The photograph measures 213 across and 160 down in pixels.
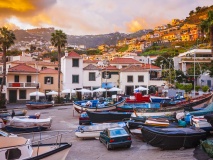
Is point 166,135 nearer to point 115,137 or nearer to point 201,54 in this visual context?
point 115,137

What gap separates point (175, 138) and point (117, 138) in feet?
11.5

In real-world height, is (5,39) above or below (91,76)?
above

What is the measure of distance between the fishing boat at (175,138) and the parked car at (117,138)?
4.86ft

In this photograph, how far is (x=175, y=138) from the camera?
1638cm

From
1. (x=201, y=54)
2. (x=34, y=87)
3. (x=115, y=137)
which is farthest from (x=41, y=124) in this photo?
(x=201, y=54)

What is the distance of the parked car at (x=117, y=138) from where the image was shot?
16969mm

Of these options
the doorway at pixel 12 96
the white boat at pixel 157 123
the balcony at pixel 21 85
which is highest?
the balcony at pixel 21 85

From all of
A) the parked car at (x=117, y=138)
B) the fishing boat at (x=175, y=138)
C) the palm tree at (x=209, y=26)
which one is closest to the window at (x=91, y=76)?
the palm tree at (x=209, y=26)

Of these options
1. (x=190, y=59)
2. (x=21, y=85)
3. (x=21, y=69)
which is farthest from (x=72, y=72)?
(x=190, y=59)

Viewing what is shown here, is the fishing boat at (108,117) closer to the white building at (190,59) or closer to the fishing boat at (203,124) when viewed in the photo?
the fishing boat at (203,124)

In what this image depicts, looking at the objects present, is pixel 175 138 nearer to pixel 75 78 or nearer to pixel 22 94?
pixel 22 94

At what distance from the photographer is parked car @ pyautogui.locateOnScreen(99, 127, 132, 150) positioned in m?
17.0

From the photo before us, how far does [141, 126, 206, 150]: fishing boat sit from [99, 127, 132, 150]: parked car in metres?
1.48

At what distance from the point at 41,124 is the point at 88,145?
6600mm
